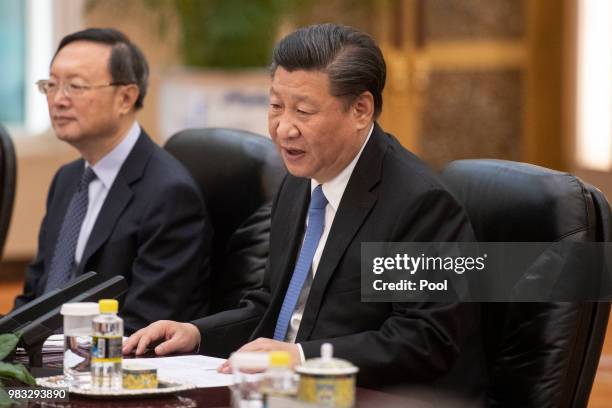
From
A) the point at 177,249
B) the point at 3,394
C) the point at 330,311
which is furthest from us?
the point at 177,249

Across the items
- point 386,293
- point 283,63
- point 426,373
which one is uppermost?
point 283,63

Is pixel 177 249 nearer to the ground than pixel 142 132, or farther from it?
nearer to the ground

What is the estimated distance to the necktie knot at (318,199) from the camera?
2330 mm

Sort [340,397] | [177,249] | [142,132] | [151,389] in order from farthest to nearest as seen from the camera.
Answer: [142,132]
[177,249]
[151,389]
[340,397]

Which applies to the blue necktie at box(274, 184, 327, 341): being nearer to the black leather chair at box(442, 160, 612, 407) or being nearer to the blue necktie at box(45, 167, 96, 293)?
the black leather chair at box(442, 160, 612, 407)

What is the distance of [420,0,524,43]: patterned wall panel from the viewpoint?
857 centimetres

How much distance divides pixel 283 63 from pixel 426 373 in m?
0.64

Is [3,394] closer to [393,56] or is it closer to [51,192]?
[51,192]

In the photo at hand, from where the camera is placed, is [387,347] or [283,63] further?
[283,63]

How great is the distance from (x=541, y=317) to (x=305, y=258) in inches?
18.4

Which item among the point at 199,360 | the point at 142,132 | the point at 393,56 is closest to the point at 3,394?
the point at 199,360

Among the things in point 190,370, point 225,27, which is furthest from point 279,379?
point 225,27

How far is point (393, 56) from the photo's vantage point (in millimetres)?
8445

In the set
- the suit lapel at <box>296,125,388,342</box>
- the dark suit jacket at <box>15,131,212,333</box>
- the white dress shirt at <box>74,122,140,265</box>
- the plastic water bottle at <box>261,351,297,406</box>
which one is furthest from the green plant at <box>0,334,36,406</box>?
the white dress shirt at <box>74,122,140,265</box>
